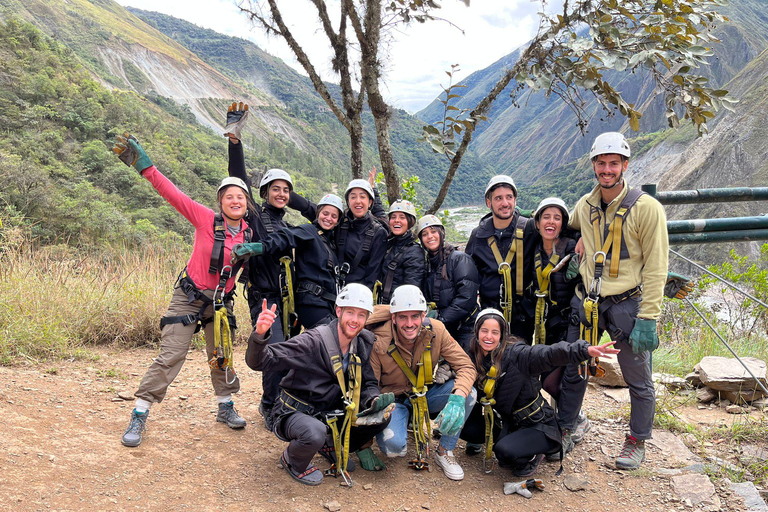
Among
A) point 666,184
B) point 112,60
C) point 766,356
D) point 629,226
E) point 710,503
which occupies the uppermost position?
point 112,60

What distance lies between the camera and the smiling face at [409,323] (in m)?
3.85

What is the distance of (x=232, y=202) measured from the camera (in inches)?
161

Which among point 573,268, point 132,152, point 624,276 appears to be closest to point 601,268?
point 624,276

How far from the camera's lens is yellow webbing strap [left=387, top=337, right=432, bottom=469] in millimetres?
3911

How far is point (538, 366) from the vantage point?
12.3ft

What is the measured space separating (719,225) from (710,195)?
279mm

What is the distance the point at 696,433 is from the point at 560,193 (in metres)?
56.7

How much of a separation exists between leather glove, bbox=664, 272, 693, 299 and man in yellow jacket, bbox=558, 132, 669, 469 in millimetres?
524

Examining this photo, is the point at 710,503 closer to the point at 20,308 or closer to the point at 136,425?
the point at 136,425

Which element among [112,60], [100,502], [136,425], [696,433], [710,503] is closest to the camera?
[100,502]

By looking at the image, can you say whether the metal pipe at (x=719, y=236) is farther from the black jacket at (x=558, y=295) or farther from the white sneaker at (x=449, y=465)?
the white sneaker at (x=449, y=465)

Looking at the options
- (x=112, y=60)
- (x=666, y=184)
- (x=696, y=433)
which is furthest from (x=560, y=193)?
(x=112, y=60)

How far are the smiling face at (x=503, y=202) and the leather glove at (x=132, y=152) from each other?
287cm

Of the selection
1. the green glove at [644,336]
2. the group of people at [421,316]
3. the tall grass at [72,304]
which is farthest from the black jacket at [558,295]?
the tall grass at [72,304]
